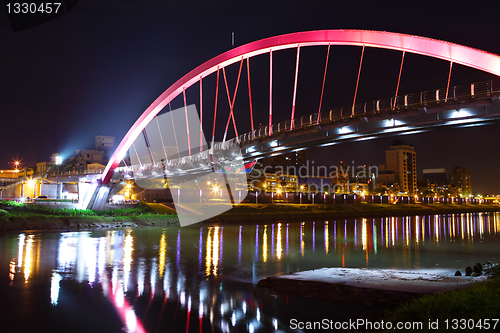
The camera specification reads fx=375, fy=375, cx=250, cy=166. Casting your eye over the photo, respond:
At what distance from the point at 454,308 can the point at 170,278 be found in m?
9.33

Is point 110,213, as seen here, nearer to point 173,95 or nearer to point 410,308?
point 173,95

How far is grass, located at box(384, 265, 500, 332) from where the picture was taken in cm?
564

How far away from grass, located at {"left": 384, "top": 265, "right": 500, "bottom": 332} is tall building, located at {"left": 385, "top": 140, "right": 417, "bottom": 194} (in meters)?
183

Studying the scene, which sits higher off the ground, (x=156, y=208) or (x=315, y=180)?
(x=315, y=180)

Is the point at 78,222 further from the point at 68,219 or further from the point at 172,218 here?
the point at 172,218

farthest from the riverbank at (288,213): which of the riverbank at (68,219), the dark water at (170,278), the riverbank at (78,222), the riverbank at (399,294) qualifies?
the riverbank at (399,294)

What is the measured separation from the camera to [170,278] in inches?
514

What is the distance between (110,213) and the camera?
38500 mm

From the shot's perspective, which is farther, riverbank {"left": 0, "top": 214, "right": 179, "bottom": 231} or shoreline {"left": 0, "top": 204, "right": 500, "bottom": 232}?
shoreline {"left": 0, "top": 204, "right": 500, "bottom": 232}

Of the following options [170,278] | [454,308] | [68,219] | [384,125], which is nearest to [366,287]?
[454,308]

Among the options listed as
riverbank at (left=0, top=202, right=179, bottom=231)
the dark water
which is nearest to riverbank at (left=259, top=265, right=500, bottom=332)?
the dark water

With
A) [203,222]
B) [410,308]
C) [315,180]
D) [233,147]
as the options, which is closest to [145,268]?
[410,308]

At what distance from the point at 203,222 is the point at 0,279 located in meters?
28.0

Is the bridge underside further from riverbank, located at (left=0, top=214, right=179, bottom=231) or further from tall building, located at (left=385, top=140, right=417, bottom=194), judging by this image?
tall building, located at (left=385, top=140, right=417, bottom=194)
